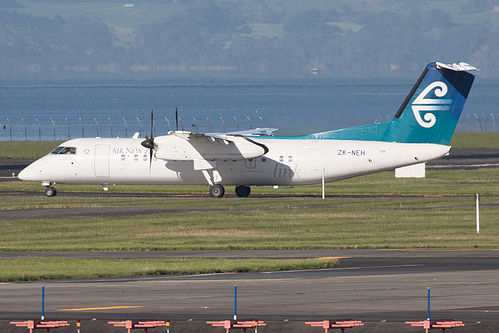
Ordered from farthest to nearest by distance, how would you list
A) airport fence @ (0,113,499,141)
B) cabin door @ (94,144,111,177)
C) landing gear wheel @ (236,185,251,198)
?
airport fence @ (0,113,499,141) → landing gear wheel @ (236,185,251,198) → cabin door @ (94,144,111,177)

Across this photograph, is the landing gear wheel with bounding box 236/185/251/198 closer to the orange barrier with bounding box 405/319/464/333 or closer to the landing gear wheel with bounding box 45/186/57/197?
the landing gear wheel with bounding box 45/186/57/197

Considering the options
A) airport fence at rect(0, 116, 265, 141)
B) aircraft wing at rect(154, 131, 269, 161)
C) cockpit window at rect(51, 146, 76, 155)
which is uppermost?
airport fence at rect(0, 116, 265, 141)

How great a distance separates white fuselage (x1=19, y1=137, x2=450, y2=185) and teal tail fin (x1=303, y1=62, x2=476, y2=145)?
2.00 ft

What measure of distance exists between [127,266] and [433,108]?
991 inches

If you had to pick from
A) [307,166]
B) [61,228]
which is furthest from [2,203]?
[307,166]

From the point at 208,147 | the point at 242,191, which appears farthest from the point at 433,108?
the point at 208,147

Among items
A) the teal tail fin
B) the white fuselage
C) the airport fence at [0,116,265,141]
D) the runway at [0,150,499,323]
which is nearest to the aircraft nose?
the white fuselage

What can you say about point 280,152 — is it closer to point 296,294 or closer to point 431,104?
point 431,104

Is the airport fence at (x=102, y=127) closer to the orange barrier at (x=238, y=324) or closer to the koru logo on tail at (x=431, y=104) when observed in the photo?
the koru logo on tail at (x=431, y=104)

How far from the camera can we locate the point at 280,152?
51.7 m

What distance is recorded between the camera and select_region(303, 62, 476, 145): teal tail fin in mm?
49688

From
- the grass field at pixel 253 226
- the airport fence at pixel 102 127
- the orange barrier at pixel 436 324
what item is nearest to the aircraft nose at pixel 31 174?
the grass field at pixel 253 226

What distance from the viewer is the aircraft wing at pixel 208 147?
5050 centimetres

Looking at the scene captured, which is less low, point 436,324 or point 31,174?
point 31,174
